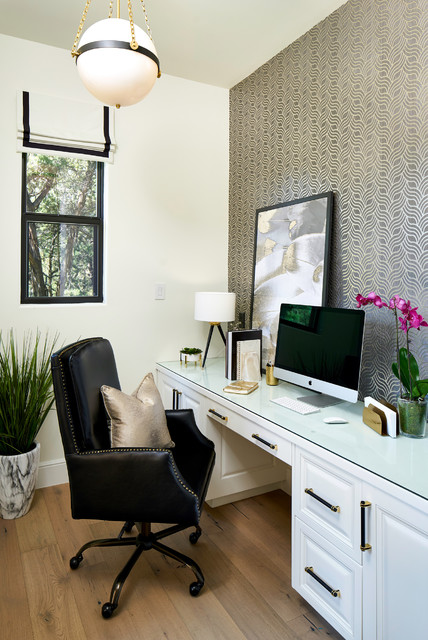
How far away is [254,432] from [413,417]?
673 millimetres

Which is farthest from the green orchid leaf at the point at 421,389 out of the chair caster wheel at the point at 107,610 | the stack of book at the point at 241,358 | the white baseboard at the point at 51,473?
the white baseboard at the point at 51,473

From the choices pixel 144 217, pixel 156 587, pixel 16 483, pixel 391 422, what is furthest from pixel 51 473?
pixel 391 422

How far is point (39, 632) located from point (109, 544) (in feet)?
1.33

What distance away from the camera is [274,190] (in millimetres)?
2754

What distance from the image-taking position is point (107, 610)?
5.44 ft

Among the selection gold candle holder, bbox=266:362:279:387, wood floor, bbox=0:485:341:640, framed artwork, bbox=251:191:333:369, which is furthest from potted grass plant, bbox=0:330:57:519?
framed artwork, bbox=251:191:333:369

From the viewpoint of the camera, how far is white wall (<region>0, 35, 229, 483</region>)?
2.61m

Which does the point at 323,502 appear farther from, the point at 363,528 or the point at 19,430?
the point at 19,430

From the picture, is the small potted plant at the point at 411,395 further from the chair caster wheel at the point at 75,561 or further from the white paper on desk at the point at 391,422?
the chair caster wheel at the point at 75,561

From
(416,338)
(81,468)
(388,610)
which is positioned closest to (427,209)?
(416,338)

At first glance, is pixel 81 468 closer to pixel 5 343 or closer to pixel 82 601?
pixel 82 601

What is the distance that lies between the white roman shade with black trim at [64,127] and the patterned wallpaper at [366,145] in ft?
3.47

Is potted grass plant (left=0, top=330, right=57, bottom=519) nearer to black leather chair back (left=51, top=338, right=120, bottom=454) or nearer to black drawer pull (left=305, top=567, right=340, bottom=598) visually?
black leather chair back (left=51, top=338, right=120, bottom=454)

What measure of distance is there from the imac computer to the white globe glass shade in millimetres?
1240
